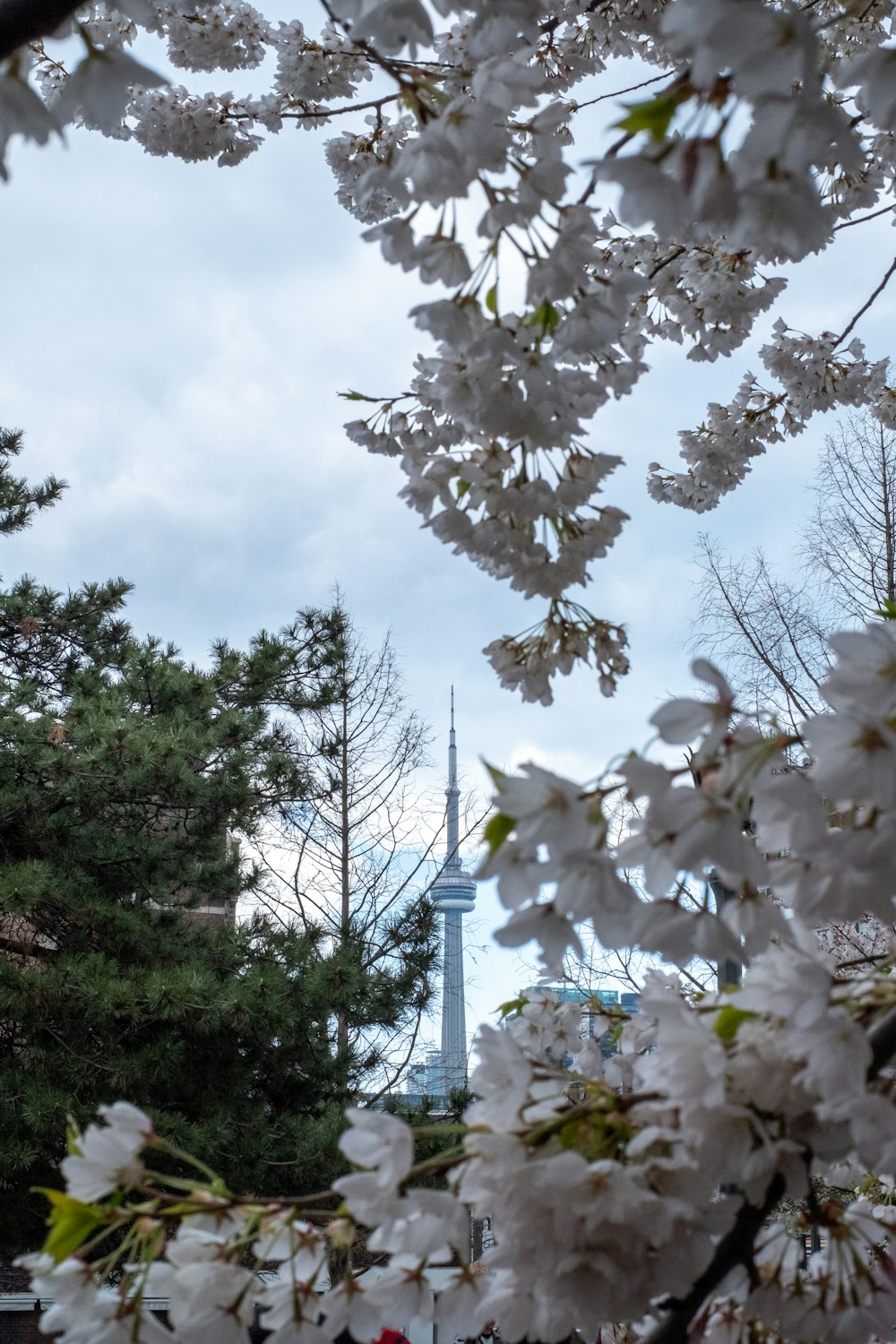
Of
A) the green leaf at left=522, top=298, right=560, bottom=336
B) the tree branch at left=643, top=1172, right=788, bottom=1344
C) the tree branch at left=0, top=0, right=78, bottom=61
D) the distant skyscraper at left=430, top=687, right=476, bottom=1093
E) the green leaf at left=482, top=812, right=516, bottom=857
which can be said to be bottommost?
the tree branch at left=643, top=1172, right=788, bottom=1344

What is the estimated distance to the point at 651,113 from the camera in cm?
50

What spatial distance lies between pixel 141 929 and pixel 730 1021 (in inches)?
220

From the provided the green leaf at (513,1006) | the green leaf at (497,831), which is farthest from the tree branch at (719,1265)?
the green leaf at (513,1006)

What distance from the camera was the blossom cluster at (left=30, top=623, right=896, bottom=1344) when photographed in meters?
0.54

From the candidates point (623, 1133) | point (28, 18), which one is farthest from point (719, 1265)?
point (28, 18)

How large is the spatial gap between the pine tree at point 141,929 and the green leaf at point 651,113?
470 centimetres

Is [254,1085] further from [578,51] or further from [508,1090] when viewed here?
[508,1090]

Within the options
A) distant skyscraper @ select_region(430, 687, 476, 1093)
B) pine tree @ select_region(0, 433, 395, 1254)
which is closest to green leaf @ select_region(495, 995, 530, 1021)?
pine tree @ select_region(0, 433, 395, 1254)

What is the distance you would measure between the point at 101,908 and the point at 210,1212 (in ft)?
17.4

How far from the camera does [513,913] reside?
609 millimetres

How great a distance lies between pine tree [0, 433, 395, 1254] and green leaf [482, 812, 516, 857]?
4.46m

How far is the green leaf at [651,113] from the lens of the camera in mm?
502

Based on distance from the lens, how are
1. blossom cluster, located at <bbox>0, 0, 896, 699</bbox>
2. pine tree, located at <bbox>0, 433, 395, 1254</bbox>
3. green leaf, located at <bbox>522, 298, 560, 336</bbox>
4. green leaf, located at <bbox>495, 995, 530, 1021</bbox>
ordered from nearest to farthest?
blossom cluster, located at <bbox>0, 0, 896, 699</bbox>
green leaf, located at <bbox>522, 298, 560, 336</bbox>
green leaf, located at <bbox>495, 995, 530, 1021</bbox>
pine tree, located at <bbox>0, 433, 395, 1254</bbox>

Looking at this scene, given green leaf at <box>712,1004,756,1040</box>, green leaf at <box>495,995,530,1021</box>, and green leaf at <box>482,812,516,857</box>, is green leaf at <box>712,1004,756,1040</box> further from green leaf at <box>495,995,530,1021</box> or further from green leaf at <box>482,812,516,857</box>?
green leaf at <box>495,995,530,1021</box>
